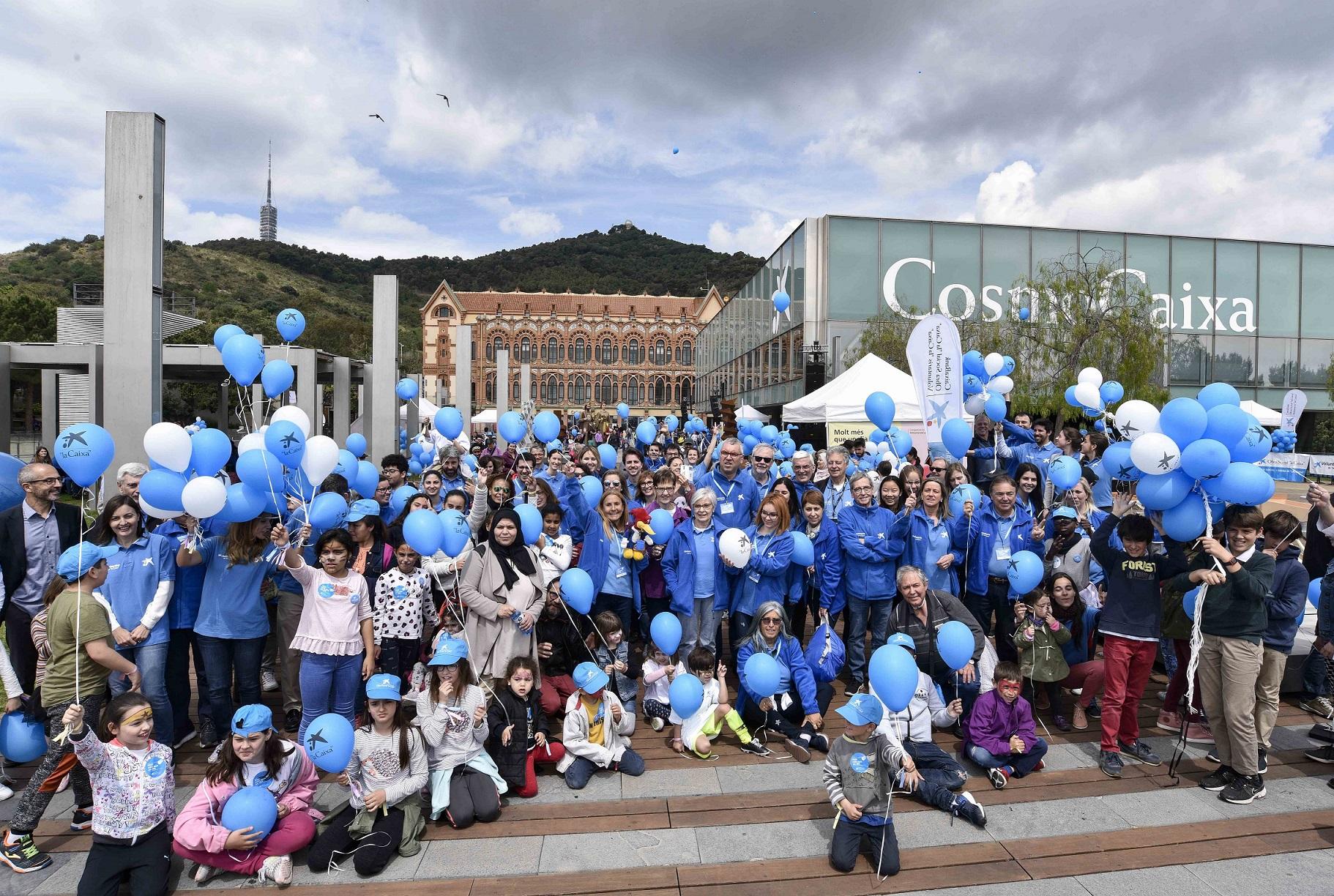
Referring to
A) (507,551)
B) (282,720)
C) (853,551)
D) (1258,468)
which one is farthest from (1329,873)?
(282,720)

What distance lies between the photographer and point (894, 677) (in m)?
3.46

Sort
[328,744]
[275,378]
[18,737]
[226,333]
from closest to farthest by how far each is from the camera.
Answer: [328,744], [18,737], [275,378], [226,333]

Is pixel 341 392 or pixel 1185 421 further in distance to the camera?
pixel 341 392

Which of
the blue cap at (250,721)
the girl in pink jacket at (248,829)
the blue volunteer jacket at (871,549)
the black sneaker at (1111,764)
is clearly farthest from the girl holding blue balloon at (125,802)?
the black sneaker at (1111,764)

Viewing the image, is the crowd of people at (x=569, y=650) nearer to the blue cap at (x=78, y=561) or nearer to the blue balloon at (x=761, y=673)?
the blue cap at (x=78, y=561)

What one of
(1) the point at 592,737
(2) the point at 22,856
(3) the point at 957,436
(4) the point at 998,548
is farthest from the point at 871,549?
(2) the point at 22,856

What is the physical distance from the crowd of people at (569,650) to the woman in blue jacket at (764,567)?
19 millimetres

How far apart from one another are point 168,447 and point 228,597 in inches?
37.9

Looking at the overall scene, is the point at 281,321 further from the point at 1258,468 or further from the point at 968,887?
the point at 1258,468

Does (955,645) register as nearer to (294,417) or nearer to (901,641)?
(901,641)

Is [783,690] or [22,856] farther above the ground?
[783,690]

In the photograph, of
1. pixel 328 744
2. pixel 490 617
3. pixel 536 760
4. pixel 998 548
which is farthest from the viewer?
pixel 998 548

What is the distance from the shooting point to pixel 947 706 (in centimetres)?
468

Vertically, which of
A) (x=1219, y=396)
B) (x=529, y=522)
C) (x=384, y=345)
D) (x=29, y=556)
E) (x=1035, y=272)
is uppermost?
(x=1035, y=272)
